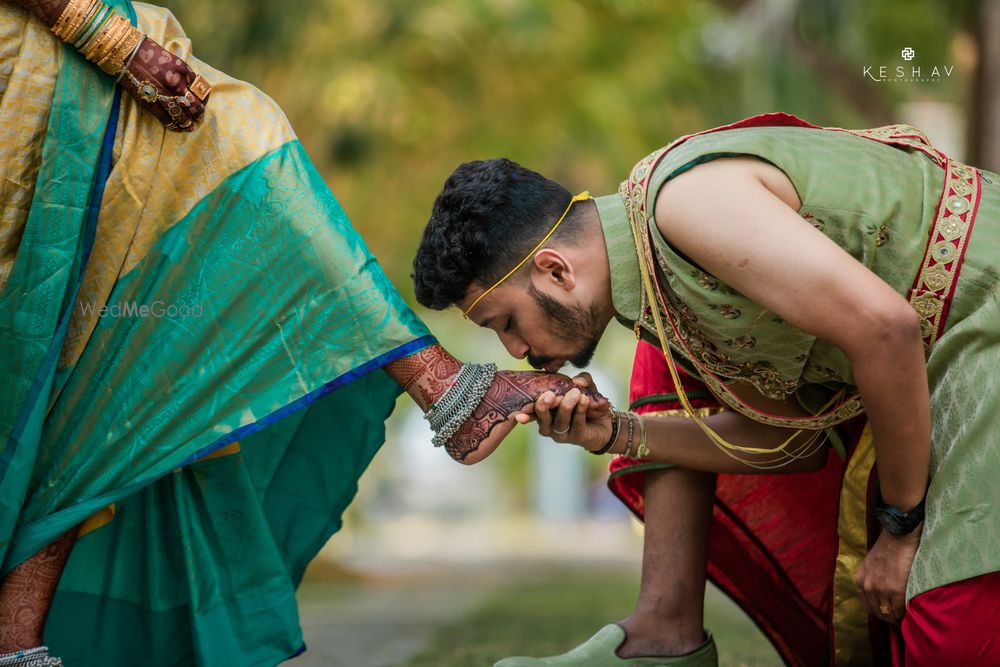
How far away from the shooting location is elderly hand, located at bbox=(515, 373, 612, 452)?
8.33ft

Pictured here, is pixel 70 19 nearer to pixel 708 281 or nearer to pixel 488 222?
pixel 488 222

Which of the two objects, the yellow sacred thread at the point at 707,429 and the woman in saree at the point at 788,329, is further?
the yellow sacred thread at the point at 707,429

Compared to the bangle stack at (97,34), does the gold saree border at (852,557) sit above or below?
below

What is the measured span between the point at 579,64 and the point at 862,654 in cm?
877

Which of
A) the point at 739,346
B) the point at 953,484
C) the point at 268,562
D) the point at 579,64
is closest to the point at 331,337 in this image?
the point at 268,562

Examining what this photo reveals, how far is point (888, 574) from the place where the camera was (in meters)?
2.37

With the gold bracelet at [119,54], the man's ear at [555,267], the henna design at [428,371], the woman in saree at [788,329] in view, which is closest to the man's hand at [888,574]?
the woman in saree at [788,329]

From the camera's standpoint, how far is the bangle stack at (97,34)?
2414 millimetres

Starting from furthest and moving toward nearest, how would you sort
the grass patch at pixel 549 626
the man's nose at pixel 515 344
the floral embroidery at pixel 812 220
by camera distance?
the grass patch at pixel 549 626
the man's nose at pixel 515 344
the floral embroidery at pixel 812 220

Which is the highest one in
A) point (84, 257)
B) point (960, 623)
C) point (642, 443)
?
point (84, 257)

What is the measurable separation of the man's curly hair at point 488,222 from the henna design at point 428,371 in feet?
0.46

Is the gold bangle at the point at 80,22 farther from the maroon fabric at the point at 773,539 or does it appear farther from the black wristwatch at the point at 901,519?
the black wristwatch at the point at 901,519

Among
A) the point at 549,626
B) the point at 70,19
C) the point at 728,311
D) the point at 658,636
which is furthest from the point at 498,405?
the point at 549,626

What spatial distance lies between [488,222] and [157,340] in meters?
0.73
